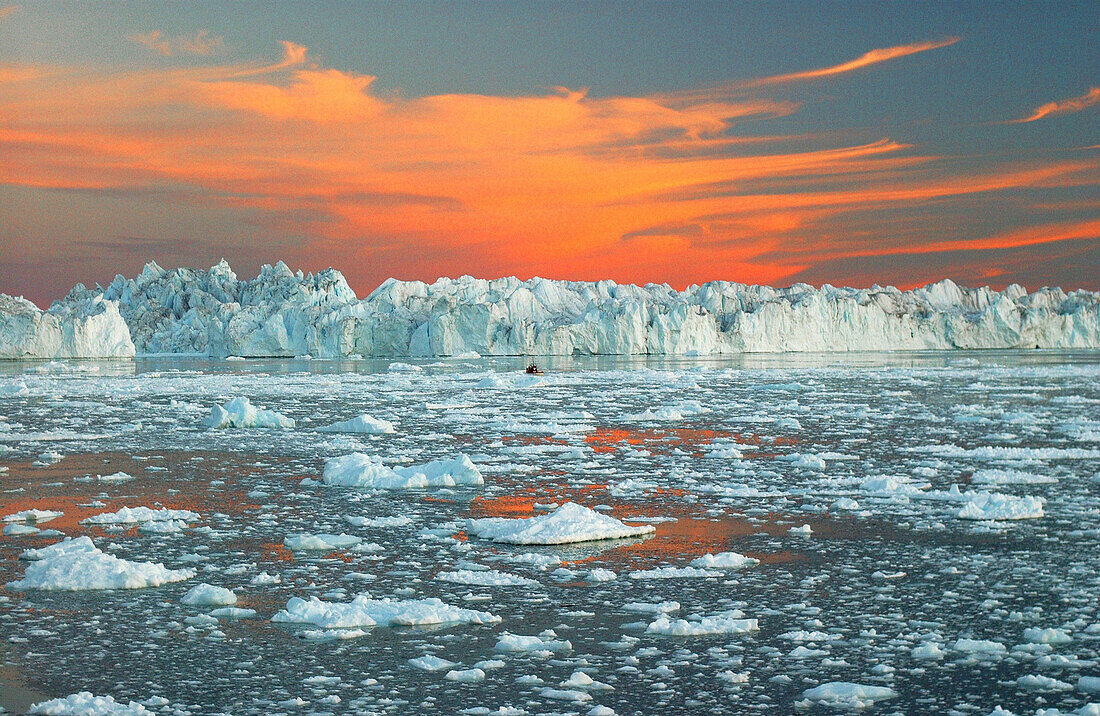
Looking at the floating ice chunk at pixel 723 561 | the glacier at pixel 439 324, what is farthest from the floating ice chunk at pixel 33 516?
the glacier at pixel 439 324

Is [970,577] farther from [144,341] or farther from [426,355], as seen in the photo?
[144,341]

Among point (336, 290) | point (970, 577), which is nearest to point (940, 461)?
point (970, 577)

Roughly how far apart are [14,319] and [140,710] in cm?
7978

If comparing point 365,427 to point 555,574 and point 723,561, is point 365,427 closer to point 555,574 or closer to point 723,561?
point 555,574

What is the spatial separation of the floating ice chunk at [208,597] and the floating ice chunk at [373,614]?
53cm

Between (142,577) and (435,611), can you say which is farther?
(142,577)

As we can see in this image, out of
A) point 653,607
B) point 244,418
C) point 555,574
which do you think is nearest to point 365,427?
point 244,418

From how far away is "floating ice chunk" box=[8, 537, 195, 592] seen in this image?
21.5 ft

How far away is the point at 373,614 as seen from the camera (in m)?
5.81

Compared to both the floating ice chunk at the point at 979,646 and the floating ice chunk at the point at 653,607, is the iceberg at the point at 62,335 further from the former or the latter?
the floating ice chunk at the point at 979,646

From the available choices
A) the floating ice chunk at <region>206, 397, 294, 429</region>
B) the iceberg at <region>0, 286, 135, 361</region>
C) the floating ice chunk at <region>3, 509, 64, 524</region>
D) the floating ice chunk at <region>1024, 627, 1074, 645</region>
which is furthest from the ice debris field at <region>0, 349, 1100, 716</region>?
the iceberg at <region>0, 286, 135, 361</region>

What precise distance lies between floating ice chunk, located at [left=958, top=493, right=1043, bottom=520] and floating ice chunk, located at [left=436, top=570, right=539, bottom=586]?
177 inches

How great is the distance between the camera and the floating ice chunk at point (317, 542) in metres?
7.86

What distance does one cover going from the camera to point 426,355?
3292 inches
